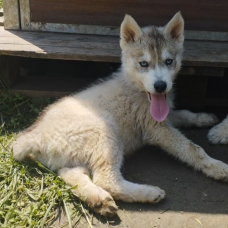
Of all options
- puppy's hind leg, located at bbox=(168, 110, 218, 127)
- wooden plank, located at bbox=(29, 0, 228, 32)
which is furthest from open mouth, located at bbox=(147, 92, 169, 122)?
wooden plank, located at bbox=(29, 0, 228, 32)

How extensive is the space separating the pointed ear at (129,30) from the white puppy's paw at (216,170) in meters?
1.63

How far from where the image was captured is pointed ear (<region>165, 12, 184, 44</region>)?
4633mm

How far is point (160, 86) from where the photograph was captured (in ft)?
14.0

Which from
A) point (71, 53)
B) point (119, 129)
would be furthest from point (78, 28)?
point (119, 129)

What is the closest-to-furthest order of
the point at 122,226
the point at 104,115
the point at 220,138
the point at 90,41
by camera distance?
1. the point at 122,226
2. the point at 104,115
3. the point at 220,138
4. the point at 90,41

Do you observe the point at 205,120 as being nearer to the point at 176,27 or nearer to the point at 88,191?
the point at 176,27

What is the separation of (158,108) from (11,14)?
9.18 ft

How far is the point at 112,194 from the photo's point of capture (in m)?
4.00

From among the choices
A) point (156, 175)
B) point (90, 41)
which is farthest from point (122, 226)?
point (90, 41)

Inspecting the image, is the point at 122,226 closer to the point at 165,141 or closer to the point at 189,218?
the point at 189,218

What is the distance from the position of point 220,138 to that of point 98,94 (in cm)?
162

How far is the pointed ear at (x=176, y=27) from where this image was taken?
463cm

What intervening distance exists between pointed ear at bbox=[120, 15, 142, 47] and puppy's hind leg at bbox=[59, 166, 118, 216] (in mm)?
1604

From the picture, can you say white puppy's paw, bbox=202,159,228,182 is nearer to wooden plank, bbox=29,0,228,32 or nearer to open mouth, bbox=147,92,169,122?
open mouth, bbox=147,92,169,122
